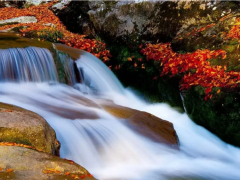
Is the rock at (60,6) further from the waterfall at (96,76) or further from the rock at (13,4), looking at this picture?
the waterfall at (96,76)

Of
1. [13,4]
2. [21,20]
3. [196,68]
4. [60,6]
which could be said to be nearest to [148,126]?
[196,68]

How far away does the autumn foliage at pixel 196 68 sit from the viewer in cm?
581

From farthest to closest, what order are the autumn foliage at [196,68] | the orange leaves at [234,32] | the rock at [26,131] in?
the orange leaves at [234,32] → the autumn foliage at [196,68] → the rock at [26,131]

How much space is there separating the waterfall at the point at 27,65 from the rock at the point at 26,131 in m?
3.33

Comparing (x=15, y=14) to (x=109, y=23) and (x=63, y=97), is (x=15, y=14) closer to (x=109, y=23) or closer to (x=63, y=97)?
(x=109, y=23)

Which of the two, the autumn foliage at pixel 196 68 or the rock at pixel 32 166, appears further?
the autumn foliage at pixel 196 68

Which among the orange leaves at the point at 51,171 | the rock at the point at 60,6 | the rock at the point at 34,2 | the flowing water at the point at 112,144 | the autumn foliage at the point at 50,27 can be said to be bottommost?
the flowing water at the point at 112,144

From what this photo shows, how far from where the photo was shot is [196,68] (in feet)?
21.4

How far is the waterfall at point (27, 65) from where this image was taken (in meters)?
6.21

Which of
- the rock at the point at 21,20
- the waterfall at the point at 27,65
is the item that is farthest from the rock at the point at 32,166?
the rock at the point at 21,20

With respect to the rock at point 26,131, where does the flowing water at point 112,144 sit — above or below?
below

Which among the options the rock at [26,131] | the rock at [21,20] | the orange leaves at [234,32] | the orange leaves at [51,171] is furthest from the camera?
the rock at [21,20]

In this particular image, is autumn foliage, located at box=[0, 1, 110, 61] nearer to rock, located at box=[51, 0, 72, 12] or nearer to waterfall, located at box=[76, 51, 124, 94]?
rock, located at box=[51, 0, 72, 12]

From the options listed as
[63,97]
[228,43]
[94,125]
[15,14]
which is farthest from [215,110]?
[15,14]
